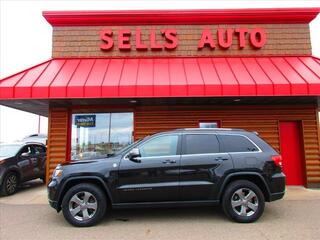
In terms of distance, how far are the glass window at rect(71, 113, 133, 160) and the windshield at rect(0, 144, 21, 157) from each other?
6.39 feet

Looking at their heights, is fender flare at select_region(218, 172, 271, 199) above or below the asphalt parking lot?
above

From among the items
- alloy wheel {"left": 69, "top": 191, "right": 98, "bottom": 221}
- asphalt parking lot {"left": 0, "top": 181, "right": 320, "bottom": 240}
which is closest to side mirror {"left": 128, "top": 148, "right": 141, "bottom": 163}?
alloy wheel {"left": 69, "top": 191, "right": 98, "bottom": 221}

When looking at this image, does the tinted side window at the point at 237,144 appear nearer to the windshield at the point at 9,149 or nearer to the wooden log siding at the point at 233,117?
the wooden log siding at the point at 233,117

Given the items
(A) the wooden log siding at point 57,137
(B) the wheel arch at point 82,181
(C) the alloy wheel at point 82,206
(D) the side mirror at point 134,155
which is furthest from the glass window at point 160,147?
(A) the wooden log siding at point 57,137

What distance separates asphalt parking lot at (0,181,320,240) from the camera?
5.75 m

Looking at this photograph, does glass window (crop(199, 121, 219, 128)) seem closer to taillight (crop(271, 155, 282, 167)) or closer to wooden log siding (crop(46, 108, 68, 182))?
taillight (crop(271, 155, 282, 167))

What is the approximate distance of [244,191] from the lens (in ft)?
21.4

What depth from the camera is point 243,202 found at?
650 centimetres

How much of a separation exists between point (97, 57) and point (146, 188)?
20.3 feet

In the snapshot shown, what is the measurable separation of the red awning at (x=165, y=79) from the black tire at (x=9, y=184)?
2705 millimetres

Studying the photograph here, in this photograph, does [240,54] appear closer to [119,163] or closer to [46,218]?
[119,163]

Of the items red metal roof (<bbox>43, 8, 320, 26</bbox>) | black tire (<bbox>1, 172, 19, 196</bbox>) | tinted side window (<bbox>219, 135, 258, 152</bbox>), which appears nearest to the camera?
tinted side window (<bbox>219, 135, 258, 152</bbox>)

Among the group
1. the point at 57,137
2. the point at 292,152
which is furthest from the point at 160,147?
the point at 292,152

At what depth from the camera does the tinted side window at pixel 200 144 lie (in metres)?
6.72
